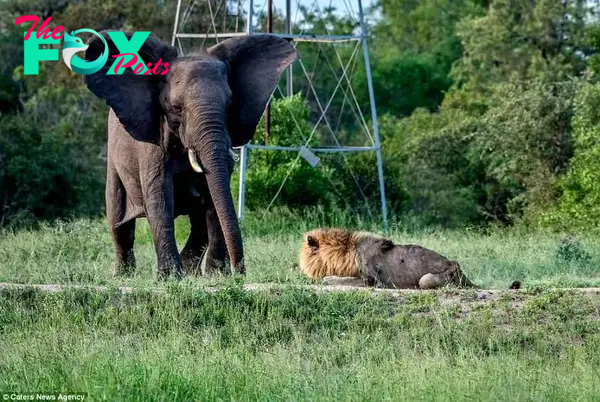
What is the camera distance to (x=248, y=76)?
15469 mm

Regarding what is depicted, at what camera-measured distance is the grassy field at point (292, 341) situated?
9.73 metres

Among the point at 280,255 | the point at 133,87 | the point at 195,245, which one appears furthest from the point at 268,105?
the point at 133,87

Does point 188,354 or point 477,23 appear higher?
point 477,23

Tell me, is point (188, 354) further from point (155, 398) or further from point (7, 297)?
point (7, 297)

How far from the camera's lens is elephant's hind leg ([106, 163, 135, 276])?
15875 mm

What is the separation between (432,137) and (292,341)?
19.5m

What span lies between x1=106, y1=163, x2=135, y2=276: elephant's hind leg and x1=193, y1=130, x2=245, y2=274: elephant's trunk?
201cm

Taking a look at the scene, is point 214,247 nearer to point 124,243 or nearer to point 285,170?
point 124,243

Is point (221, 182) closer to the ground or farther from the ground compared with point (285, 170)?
farther from the ground

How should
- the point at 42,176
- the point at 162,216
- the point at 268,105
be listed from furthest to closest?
the point at 42,176 → the point at 268,105 → the point at 162,216

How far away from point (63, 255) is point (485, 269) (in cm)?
541

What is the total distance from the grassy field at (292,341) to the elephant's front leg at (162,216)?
0.39 metres

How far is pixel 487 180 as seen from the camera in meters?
30.8

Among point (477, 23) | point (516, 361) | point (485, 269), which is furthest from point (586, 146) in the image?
point (516, 361)
